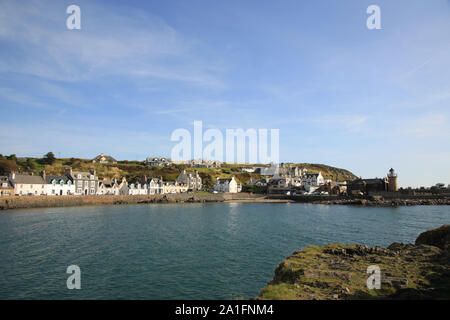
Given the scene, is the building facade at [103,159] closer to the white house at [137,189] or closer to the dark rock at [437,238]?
the white house at [137,189]

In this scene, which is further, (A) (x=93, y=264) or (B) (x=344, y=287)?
(A) (x=93, y=264)

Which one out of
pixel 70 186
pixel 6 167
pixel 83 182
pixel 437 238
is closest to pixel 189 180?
pixel 83 182

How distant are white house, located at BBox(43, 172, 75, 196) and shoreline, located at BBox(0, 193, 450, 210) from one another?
320 inches

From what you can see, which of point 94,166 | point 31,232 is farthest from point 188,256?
point 94,166

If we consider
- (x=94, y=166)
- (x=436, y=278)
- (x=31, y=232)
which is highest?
(x=94, y=166)

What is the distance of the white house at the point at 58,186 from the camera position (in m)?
82.5

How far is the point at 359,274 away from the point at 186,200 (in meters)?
93.1

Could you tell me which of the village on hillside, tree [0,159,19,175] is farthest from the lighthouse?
tree [0,159,19,175]

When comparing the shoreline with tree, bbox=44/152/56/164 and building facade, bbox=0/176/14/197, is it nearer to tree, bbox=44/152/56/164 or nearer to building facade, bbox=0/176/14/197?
building facade, bbox=0/176/14/197

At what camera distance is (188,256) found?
25.1 metres

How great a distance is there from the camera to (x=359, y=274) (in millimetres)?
14812

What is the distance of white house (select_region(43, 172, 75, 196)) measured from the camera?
8250cm
